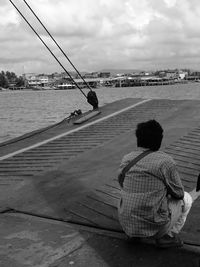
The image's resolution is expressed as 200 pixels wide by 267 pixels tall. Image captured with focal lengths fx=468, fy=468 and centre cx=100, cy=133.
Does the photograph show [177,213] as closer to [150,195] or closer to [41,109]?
[150,195]

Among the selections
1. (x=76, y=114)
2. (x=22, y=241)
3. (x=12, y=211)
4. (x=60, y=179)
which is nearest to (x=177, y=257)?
(x=22, y=241)

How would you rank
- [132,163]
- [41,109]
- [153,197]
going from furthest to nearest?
[41,109] → [132,163] → [153,197]

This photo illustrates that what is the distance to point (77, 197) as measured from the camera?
6711mm

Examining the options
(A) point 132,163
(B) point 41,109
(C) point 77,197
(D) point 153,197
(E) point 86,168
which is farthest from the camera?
(B) point 41,109

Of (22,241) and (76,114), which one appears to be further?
(76,114)

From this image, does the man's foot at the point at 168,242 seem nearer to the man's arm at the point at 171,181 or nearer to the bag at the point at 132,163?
the man's arm at the point at 171,181

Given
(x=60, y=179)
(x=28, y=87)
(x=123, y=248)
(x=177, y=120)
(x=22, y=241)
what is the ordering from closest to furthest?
(x=123, y=248)
(x=22, y=241)
(x=60, y=179)
(x=177, y=120)
(x=28, y=87)

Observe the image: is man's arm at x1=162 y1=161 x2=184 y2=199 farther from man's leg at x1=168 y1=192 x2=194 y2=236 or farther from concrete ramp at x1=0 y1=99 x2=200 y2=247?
concrete ramp at x1=0 y1=99 x2=200 y2=247

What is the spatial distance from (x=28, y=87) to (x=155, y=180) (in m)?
180

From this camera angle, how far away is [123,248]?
15.5ft

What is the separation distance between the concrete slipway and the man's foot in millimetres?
50

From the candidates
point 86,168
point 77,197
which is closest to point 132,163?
point 77,197

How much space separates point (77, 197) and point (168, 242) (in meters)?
2.37

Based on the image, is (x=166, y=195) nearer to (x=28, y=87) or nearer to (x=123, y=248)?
(x=123, y=248)
